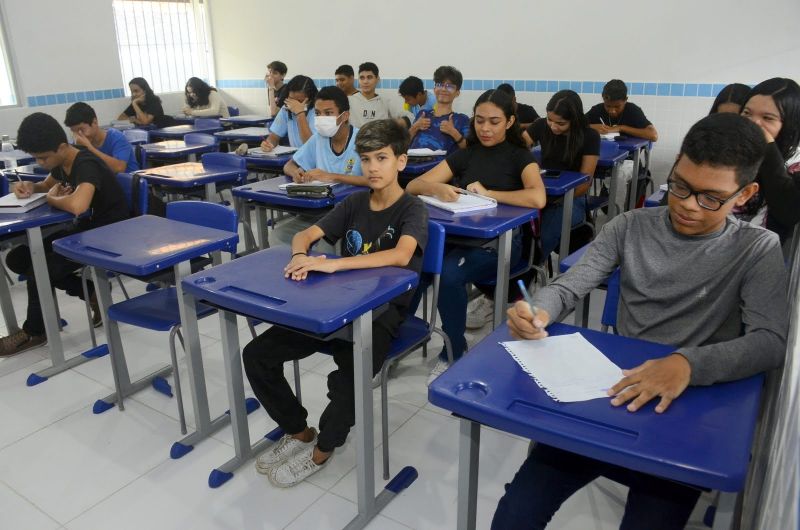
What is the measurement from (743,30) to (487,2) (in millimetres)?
2187

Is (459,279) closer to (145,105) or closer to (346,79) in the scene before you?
(346,79)

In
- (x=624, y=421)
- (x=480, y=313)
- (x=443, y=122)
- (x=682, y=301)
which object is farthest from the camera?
(x=443, y=122)

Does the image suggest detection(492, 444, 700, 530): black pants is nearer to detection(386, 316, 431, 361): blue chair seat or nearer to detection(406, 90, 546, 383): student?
detection(386, 316, 431, 361): blue chair seat

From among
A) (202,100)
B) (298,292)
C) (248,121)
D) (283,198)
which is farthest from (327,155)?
(202,100)

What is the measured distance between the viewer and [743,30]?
4.55 m

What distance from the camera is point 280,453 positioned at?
2.08 m

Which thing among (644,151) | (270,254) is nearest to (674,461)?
(270,254)

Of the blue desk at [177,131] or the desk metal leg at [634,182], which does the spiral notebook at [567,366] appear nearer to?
the desk metal leg at [634,182]

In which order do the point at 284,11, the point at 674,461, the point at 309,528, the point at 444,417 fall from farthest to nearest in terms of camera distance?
the point at 284,11 < the point at 444,417 < the point at 309,528 < the point at 674,461

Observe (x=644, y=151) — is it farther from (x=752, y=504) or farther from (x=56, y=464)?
(x=56, y=464)

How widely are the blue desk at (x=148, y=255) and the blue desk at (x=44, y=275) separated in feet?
1.45

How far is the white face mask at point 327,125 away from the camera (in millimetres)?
3164

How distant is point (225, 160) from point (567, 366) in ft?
10.4

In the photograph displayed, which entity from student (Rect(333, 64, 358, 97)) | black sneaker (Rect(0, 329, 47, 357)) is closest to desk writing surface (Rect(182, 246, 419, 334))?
black sneaker (Rect(0, 329, 47, 357))
